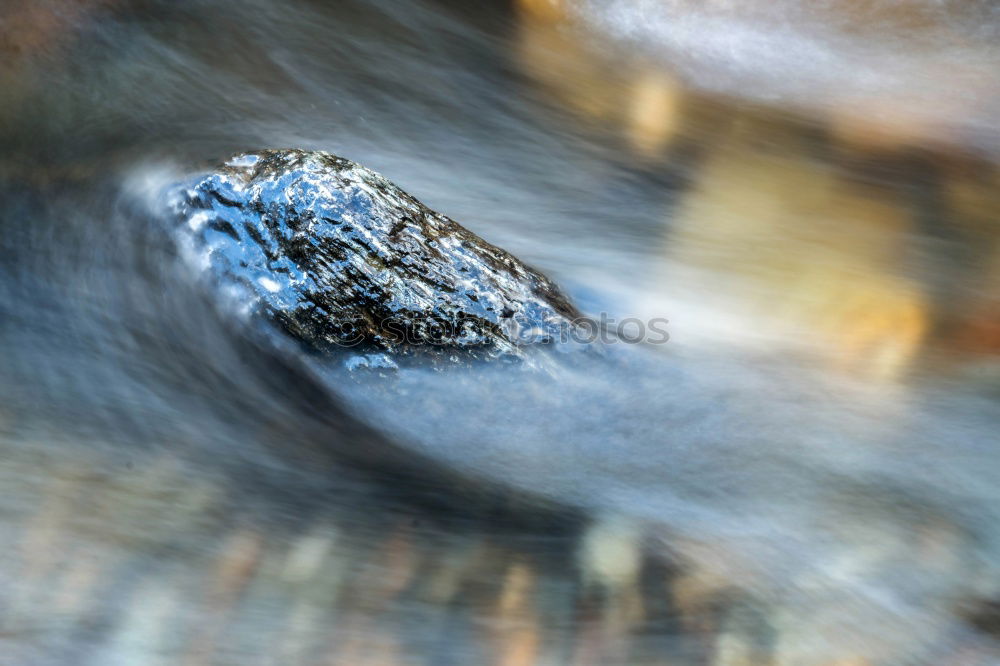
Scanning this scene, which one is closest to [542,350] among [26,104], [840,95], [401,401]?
[401,401]

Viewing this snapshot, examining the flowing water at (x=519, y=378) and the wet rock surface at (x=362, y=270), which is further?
the wet rock surface at (x=362, y=270)

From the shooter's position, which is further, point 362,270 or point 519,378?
point 519,378

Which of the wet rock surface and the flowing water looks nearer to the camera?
the flowing water

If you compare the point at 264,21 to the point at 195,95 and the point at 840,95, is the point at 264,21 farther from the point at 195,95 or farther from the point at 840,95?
the point at 840,95
